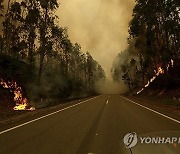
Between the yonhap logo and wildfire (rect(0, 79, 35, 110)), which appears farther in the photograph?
wildfire (rect(0, 79, 35, 110))

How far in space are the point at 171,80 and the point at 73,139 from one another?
31600 millimetres

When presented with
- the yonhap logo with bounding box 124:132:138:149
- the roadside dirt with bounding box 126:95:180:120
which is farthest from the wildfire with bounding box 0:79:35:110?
the yonhap logo with bounding box 124:132:138:149

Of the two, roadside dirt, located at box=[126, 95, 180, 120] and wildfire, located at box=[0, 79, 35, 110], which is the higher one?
wildfire, located at box=[0, 79, 35, 110]

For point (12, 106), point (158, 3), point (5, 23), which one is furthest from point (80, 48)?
point (12, 106)

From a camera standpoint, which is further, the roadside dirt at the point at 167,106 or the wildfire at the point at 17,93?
the wildfire at the point at 17,93

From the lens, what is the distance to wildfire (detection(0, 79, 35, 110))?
955 inches

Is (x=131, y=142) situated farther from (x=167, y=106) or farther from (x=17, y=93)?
(x=17, y=93)

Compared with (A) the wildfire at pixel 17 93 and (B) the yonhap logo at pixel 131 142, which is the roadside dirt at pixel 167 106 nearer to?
(B) the yonhap logo at pixel 131 142

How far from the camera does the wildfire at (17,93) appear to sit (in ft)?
79.6

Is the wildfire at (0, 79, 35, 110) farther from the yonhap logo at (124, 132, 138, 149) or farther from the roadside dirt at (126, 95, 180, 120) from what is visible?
the yonhap logo at (124, 132, 138, 149)

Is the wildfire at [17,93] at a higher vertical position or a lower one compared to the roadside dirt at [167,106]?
higher

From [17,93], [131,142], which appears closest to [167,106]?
[17,93]

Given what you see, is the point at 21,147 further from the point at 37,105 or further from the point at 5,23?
the point at 5,23

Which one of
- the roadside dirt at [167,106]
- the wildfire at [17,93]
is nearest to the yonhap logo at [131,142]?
the roadside dirt at [167,106]
